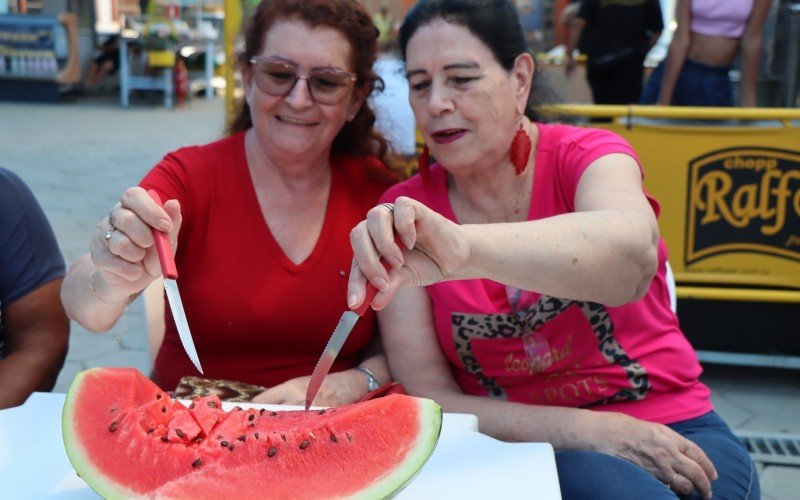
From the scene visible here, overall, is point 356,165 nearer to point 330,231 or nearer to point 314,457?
point 330,231

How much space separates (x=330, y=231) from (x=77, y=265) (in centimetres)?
69

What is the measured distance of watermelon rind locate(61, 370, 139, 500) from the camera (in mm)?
1320

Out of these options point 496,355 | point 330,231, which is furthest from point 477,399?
point 330,231

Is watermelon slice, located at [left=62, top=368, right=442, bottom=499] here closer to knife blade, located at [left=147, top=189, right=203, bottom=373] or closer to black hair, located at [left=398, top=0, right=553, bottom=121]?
knife blade, located at [left=147, top=189, right=203, bottom=373]

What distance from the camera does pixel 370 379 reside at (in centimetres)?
219

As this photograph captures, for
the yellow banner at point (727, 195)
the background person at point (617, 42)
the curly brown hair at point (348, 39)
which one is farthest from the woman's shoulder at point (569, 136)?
the background person at point (617, 42)

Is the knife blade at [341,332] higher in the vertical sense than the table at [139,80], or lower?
higher

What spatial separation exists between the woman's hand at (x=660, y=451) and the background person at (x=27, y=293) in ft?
4.60

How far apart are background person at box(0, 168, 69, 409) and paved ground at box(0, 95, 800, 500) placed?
21 centimetres

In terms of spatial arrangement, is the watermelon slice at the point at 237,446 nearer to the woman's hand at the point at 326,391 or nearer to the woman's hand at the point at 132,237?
the woman's hand at the point at 132,237

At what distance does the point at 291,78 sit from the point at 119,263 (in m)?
0.84

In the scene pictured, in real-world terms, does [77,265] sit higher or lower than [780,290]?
higher

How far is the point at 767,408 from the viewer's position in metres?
3.96

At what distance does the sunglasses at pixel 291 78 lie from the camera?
7.39 feet
